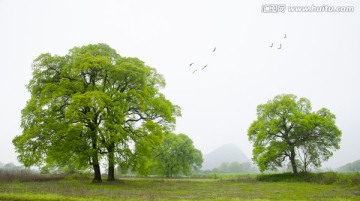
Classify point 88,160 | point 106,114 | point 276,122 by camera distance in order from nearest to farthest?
point 106,114 < point 88,160 < point 276,122

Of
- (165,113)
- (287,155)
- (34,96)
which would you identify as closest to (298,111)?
(287,155)

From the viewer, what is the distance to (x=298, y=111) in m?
42.7

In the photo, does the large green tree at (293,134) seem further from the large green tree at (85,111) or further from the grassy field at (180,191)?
the large green tree at (85,111)

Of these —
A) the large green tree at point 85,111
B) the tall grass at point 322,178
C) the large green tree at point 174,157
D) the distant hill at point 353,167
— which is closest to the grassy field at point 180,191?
the tall grass at point 322,178

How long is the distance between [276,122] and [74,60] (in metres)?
32.5

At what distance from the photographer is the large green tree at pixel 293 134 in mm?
40625

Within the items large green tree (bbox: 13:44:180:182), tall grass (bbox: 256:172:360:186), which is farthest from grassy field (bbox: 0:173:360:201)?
large green tree (bbox: 13:44:180:182)

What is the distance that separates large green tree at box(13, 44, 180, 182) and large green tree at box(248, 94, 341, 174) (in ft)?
71.8

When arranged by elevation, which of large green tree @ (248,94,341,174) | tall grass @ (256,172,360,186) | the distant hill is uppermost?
large green tree @ (248,94,341,174)

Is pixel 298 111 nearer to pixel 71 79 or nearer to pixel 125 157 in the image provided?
pixel 125 157

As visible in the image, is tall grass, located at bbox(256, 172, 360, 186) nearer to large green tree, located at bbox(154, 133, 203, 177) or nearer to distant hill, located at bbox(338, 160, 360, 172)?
large green tree, located at bbox(154, 133, 203, 177)

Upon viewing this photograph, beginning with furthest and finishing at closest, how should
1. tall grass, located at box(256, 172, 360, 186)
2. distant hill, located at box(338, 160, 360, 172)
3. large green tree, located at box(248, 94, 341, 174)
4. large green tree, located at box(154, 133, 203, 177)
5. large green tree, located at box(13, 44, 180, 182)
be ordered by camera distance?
distant hill, located at box(338, 160, 360, 172) < large green tree, located at box(154, 133, 203, 177) < large green tree, located at box(248, 94, 341, 174) < tall grass, located at box(256, 172, 360, 186) < large green tree, located at box(13, 44, 180, 182)

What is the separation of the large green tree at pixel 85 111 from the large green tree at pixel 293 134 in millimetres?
21886

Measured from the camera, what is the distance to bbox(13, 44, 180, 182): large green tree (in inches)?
1029
